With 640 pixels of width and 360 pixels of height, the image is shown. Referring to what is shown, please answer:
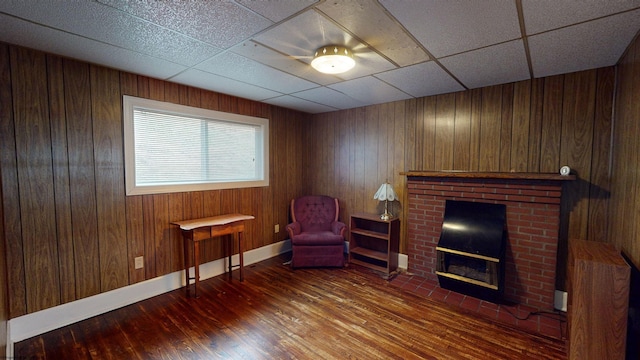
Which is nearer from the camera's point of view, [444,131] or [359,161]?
[444,131]

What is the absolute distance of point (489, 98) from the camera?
9.57ft

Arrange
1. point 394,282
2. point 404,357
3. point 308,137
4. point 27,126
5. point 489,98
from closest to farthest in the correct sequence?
point 404,357, point 27,126, point 489,98, point 394,282, point 308,137

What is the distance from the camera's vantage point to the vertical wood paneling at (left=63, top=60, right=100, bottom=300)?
7.61ft

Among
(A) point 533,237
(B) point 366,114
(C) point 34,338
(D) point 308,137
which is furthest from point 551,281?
(C) point 34,338

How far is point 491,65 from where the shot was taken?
2.31 m

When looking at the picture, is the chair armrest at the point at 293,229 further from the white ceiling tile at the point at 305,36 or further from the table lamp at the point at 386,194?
the white ceiling tile at the point at 305,36

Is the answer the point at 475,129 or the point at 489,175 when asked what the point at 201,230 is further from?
the point at 475,129

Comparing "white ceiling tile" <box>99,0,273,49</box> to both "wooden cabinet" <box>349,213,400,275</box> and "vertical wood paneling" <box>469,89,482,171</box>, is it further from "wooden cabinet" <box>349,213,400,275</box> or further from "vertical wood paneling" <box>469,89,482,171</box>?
"wooden cabinet" <box>349,213,400,275</box>

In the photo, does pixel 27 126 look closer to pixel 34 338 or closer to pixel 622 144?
pixel 34 338

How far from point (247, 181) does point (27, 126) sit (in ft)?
7.10

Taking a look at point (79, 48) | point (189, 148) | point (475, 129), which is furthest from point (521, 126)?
point (79, 48)

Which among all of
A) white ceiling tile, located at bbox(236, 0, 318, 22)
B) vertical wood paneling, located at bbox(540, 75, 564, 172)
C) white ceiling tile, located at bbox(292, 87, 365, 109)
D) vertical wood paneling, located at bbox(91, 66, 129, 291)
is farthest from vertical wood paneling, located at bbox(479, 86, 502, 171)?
vertical wood paneling, located at bbox(91, 66, 129, 291)

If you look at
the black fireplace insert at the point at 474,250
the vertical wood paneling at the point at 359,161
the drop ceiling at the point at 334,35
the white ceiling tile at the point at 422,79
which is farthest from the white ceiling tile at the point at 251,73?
the black fireplace insert at the point at 474,250

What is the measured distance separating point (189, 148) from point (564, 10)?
3.49 meters
